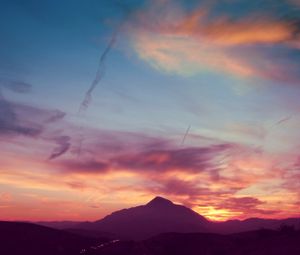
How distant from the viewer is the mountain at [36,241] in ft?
230

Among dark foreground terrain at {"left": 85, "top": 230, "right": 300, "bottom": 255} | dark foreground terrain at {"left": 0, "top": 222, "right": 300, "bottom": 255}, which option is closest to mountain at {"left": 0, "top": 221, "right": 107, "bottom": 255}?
dark foreground terrain at {"left": 0, "top": 222, "right": 300, "bottom": 255}

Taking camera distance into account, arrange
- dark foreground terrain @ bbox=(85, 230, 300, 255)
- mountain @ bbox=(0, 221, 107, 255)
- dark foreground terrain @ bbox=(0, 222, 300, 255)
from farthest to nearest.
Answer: mountain @ bbox=(0, 221, 107, 255) < dark foreground terrain @ bbox=(0, 222, 300, 255) < dark foreground terrain @ bbox=(85, 230, 300, 255)

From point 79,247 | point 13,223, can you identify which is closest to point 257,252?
point 79,247

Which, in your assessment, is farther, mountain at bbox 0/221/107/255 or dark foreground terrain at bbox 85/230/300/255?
mountain at bbox 0/221/107/255

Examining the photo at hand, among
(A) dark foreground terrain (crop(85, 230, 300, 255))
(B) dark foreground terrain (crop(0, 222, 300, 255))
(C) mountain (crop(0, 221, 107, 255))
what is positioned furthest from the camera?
(C) mountain (crop(0, 221, 107, 255))

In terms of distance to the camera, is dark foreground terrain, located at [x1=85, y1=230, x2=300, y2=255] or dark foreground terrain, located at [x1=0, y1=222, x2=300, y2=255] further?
dark foreground terrain, located at [x1=0, y1=222, x2=300, y2=255]

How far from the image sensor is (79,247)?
7369 cm

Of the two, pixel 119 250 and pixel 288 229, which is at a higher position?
pixel 288 229

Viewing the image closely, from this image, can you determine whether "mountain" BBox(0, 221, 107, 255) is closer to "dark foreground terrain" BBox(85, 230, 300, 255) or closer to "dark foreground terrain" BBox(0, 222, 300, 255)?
"dark foreground terrain" BBox(0, 222, 300, 255)

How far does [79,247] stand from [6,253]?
13.0 m

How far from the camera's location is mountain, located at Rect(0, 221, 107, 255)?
7000cm

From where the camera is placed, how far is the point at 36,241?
2933 inches

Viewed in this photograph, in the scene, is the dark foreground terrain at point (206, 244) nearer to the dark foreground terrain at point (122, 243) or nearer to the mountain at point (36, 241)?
the dark foreground terrain at point (122, 243)

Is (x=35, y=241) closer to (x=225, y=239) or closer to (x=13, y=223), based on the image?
(x=13, y=223)
